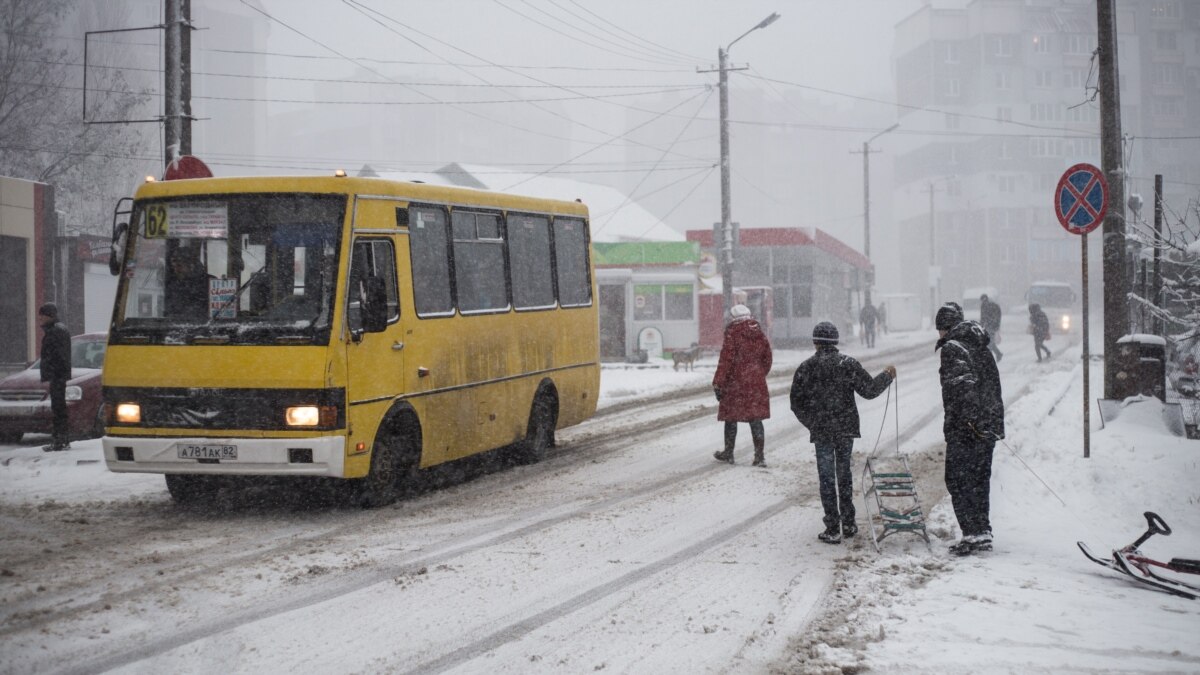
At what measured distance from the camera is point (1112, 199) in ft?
47.5

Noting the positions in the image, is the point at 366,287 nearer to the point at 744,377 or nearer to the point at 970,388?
the point at 744,377

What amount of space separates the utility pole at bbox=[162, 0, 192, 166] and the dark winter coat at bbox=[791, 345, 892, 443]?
960 centimetres

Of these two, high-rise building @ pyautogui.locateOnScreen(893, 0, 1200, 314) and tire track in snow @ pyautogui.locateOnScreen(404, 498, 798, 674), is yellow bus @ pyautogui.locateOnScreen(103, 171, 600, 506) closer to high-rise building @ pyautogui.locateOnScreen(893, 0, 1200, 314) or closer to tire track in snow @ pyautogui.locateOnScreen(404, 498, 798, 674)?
tire track in snow @ pyautogui.locateOnScreen(404, 498, 798, 674)

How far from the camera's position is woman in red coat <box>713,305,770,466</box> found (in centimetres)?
1284

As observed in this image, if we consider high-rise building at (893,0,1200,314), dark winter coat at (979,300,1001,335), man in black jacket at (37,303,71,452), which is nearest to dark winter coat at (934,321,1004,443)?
man in black jacket at (37,303,71,452)

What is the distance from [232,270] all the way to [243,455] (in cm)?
157

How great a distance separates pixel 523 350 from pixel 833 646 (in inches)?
301

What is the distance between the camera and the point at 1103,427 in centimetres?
1374

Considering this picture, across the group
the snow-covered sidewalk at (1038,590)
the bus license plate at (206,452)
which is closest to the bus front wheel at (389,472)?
the bus license plate at (206,452)

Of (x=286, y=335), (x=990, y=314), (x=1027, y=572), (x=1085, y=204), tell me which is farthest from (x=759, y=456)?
(x=990, y=314)

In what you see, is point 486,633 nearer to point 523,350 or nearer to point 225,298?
point 225,298

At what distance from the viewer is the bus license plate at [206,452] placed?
9.42m

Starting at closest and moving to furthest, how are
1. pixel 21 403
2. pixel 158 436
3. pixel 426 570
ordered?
pixel 426 570 < pixel 158 436 < pixel 21 403

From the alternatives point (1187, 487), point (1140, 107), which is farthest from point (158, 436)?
point (1140, 107)
